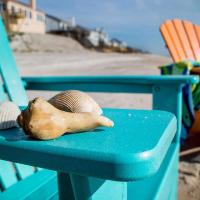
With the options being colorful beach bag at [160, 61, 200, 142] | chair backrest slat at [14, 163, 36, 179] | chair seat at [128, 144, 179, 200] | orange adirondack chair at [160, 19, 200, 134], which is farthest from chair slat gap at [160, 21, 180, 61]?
chair backrest slat at [14, 163, 36, 179]

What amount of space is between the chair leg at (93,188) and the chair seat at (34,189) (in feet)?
1.19

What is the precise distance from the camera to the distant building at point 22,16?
30.8 metres

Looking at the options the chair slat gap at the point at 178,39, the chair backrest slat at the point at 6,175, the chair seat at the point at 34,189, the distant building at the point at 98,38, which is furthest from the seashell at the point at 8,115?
the distant building at the point at 98,38

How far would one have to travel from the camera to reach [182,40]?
10.7 feet

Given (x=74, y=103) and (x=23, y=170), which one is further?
(x=23, y=170)

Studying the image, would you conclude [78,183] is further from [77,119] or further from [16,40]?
[16,40]

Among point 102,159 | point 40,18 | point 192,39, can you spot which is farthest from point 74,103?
point 40,18

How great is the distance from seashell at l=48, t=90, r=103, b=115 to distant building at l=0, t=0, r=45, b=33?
3043 centimetres

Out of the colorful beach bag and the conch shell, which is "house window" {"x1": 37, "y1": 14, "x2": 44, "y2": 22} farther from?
the conch shell

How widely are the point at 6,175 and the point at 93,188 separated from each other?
666 mm

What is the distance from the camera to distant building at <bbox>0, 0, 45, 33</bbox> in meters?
30.8

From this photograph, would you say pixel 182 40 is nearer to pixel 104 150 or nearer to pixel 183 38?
pixel 183 38

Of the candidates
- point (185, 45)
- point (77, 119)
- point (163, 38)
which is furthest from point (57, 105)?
point (185, 45)

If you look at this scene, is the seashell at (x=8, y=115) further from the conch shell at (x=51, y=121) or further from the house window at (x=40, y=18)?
the house window at (x=40, y=18)
